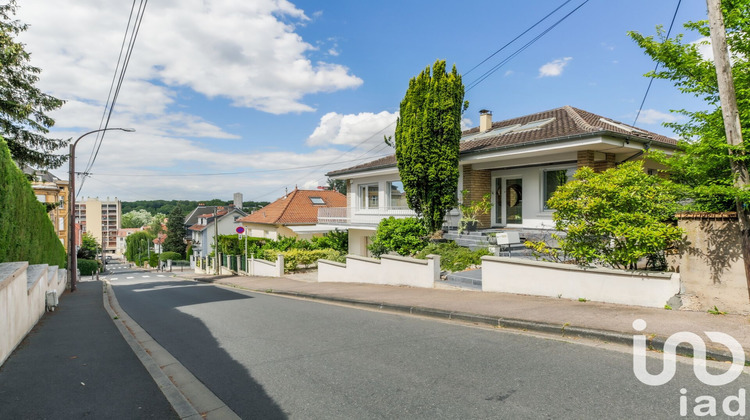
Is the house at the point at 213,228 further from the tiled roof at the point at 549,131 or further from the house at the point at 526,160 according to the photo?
the tiled roof at the point at 549,131

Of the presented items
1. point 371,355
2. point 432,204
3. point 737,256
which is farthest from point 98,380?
point 432,204

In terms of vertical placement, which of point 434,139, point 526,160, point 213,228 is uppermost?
point 434,139

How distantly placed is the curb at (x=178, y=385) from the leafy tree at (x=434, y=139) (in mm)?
9951

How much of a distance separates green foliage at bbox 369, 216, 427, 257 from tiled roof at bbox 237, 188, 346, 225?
52.0ft

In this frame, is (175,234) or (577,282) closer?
(577,282)

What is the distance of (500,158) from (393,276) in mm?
5503

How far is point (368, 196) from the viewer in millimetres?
21500

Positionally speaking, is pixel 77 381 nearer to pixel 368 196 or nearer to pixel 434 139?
pixel 434 139

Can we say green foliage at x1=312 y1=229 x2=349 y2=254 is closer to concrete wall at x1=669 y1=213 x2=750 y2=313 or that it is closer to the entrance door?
the entrance door

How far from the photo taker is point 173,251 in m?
64.2

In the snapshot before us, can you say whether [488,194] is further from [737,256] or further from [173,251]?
[173,251]

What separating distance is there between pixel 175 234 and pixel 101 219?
317 ft

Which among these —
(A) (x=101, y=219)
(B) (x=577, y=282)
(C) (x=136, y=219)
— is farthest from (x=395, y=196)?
(C) (x=136, y=219)

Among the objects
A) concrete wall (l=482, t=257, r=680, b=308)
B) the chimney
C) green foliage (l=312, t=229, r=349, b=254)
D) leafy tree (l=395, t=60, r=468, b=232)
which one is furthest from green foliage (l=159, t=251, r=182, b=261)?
concrete wall (l=482, t=257, r=680, b=308)
